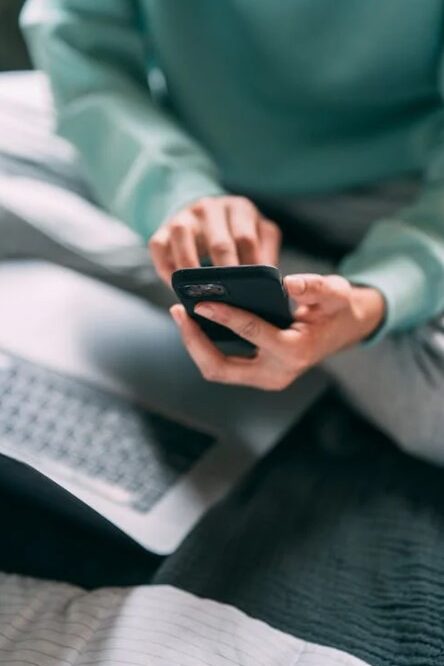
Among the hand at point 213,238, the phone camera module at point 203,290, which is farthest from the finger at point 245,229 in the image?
the phone camera module at point 203,290

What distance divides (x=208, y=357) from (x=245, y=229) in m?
0.11

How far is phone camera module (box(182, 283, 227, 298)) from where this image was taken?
1.73 feet

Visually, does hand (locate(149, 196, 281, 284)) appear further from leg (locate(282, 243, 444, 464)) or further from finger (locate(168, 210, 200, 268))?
leg (locate(282, 243, 444, 464))

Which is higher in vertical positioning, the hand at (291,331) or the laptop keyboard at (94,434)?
the hand at (291,331)

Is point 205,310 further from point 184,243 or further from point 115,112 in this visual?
point 115,112

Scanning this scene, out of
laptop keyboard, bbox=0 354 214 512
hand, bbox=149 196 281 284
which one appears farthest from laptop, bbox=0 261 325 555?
hand, bbox=149 196 281 284

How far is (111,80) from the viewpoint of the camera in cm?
79

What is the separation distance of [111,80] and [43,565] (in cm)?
42

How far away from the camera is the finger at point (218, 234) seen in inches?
24.4

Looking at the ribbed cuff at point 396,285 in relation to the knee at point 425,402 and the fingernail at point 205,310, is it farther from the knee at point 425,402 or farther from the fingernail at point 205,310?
the fingernail at point 205,310

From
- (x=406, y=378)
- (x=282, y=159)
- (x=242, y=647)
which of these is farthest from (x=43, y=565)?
(x=282, y=159)

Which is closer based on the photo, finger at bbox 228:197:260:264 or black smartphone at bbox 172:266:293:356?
black smartphone at bbox 172:266:293:356

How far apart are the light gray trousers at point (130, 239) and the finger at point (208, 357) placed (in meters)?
0.13

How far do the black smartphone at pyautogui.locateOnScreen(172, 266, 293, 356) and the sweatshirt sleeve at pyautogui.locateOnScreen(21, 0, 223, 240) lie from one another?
0.58 ft
